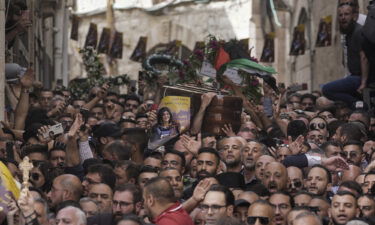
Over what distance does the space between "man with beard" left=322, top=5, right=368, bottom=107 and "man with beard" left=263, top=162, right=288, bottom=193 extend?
5.28 metres

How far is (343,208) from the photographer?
1435 centimetres

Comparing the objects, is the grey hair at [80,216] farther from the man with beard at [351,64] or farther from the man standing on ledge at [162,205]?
the man with beard at [351,64]

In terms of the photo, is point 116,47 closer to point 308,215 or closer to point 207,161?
point 207,161

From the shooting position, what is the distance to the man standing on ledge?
1327cm

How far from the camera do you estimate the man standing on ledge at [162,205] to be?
43.5 feet

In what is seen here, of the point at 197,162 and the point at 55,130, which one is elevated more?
the point at 55,130

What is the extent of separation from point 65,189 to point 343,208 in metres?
3.04

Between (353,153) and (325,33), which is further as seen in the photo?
(325,33)

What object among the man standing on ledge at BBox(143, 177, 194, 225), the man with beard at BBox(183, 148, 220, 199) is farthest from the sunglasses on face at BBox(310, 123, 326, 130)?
the man standing on ledge at BBox(143, 177, 194, 225)

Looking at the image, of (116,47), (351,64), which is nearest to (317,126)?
(351,64)

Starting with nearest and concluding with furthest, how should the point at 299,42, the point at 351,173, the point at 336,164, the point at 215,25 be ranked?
the point at 351,173 → the point at 336,164 → the point at 299,42 → the point at 215,25

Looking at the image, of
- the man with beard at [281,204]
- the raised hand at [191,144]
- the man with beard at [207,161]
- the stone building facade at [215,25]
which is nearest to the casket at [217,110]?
the raised hand at [191,144]

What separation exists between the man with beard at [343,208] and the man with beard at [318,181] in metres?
1.19

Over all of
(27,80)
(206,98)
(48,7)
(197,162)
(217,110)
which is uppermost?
(48,7)
